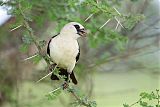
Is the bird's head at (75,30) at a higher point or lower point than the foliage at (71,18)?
lower

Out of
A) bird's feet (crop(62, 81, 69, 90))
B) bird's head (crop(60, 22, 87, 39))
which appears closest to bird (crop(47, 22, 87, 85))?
bird's head (crop(60, 22, 87, 39))

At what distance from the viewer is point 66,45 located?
8.92 ft

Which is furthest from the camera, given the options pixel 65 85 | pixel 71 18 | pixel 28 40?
pixel 71 18

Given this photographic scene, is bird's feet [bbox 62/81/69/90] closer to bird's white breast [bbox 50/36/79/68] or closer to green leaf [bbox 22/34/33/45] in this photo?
bird's white breast [bbox 50/36/79/68]

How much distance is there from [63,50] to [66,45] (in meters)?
0.04

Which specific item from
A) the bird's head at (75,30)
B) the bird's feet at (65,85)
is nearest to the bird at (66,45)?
the bird's head at (75,30)

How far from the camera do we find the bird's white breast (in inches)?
107

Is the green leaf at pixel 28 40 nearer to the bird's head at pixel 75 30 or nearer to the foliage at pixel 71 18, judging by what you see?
the foliage at pixel 71 18

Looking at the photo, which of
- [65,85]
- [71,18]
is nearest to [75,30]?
[65,85]

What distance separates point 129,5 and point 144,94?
10.8 feet

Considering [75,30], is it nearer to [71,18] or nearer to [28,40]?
[28,40]

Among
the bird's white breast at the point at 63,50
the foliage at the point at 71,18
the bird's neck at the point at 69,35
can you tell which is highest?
the foliage at the point at 71,18

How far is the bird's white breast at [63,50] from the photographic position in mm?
2727

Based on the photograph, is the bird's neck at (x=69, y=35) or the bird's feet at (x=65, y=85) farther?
the bird's feet at (x=65, y=85)
